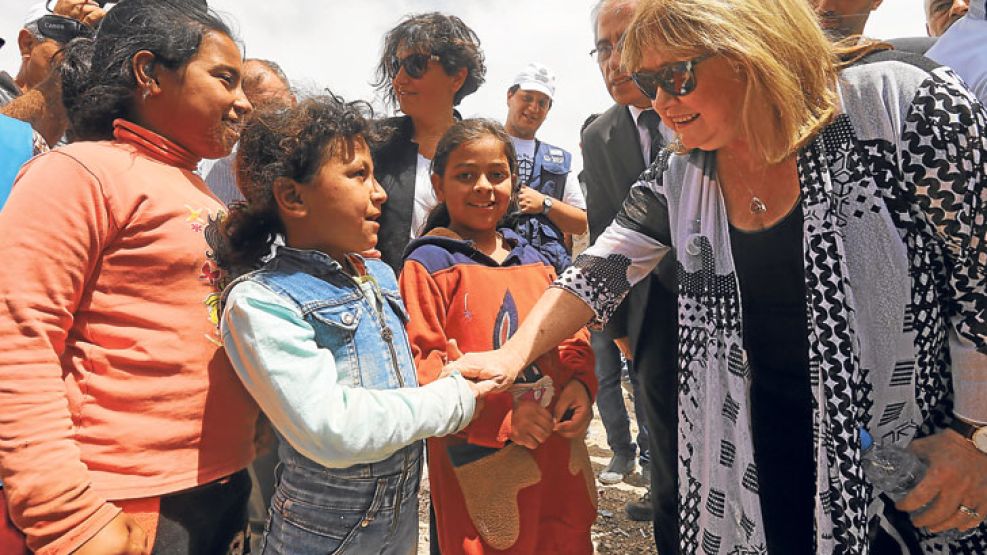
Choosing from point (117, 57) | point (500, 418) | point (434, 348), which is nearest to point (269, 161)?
point (117, 57)

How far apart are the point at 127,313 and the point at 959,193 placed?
6.47 ft

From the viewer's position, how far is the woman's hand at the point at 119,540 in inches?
53.1

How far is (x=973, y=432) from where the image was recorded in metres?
1.58

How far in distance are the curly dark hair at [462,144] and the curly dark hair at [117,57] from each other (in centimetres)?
102

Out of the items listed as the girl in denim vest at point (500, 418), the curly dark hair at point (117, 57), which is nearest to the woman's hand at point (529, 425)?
the girl in denim vest at point (500, 418)

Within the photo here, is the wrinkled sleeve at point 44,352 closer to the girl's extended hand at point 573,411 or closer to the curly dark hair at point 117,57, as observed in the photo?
the curly dark hair at point 117,57

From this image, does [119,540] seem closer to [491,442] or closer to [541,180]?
[491,442]

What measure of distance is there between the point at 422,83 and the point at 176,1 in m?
1.62

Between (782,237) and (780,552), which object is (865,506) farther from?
(782,237)

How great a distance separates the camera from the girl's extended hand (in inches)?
86.1

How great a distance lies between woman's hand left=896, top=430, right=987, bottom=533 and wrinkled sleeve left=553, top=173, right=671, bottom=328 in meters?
0.94

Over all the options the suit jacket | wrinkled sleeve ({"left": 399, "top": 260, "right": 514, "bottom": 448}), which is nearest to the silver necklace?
the suit jacket

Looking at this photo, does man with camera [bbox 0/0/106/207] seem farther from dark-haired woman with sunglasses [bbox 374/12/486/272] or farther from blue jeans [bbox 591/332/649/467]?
blue jeans [bbox 591/332/649/467]

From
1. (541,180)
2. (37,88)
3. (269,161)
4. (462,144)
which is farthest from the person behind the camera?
(541,180)
